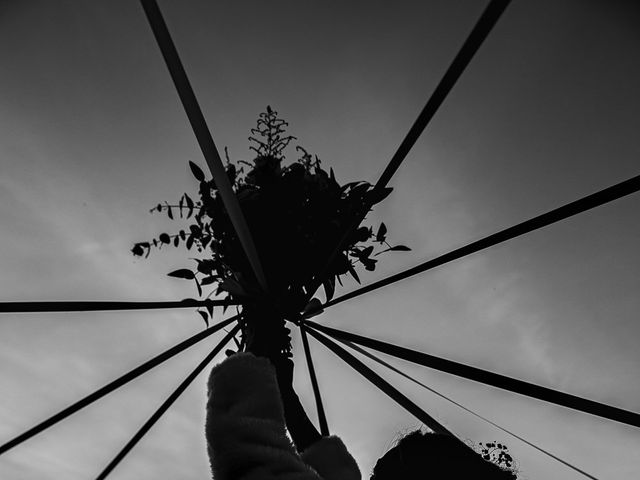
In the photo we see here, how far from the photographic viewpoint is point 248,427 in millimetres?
632

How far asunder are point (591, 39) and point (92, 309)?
7.90 feet

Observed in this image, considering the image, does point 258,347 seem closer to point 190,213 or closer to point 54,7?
point 190,213

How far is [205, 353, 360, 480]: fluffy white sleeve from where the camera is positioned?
0.59m

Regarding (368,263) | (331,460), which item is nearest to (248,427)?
(331,460)

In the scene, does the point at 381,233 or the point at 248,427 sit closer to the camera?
the point at 248,427

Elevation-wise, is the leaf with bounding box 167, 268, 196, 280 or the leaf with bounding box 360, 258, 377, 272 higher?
the leaf with bounding box 167, 268, 196, 280

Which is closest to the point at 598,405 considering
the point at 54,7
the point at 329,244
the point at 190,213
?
the point at 329,244

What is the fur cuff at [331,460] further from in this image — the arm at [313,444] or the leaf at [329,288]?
the leaf at [329,288]

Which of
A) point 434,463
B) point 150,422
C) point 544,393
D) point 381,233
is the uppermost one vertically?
point 381,233

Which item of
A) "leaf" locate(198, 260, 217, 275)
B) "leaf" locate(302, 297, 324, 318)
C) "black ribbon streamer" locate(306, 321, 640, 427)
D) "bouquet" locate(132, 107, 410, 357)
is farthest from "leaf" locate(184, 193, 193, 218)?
"black ribbon streamer" locate(306, 321, 640, 427)

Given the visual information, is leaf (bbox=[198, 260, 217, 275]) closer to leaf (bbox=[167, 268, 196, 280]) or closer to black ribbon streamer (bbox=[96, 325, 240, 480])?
leaf (bbox=[167, 268, 196, 280])

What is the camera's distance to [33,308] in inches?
47.6

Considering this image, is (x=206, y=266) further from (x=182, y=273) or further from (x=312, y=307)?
(x=312, y=307)

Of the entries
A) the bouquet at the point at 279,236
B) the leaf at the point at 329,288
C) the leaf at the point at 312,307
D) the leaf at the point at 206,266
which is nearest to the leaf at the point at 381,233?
the bouquet at the point at 279,236
